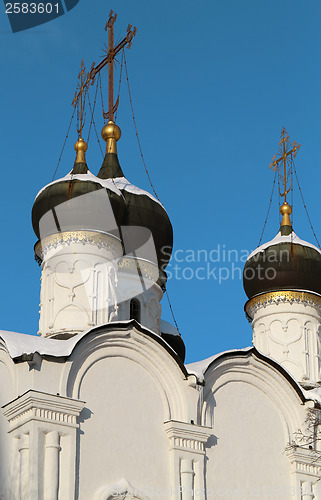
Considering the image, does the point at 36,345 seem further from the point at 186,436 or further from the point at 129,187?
the point at 129,187

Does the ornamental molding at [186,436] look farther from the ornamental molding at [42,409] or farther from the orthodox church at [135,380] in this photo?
the ornamental molding at [42,409]

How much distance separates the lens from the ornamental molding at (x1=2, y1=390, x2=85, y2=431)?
36.5 feet

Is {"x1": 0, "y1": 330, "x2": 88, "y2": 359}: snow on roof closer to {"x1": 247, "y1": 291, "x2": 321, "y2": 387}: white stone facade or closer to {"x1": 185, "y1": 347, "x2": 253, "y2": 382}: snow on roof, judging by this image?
{"x1": 185, "y1": 347, "x2": 253, "y2": 382}: snow on roof

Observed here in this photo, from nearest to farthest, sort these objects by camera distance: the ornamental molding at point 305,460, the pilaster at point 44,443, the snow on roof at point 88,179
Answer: the pilaster at point 44,443 → the ornamental molding at point 305,460 → the snow on roof at point 88,179

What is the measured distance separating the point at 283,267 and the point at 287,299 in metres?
0.57

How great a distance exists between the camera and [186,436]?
39.6 feet

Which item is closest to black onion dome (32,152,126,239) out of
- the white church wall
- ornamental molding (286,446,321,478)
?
the white church wall

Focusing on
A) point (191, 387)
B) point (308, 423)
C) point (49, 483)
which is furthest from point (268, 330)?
point (49, 483)

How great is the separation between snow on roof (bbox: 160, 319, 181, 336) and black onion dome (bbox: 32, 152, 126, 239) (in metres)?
2.72

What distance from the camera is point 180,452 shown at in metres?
12.0

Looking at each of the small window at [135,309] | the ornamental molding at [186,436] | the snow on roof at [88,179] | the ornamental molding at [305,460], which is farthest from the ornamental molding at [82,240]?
the ornamental molding at [305,460]

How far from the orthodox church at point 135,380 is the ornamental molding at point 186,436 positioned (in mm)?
14

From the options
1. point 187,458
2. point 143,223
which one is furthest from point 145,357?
point 143,223

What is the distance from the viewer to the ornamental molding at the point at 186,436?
39.3 feet
